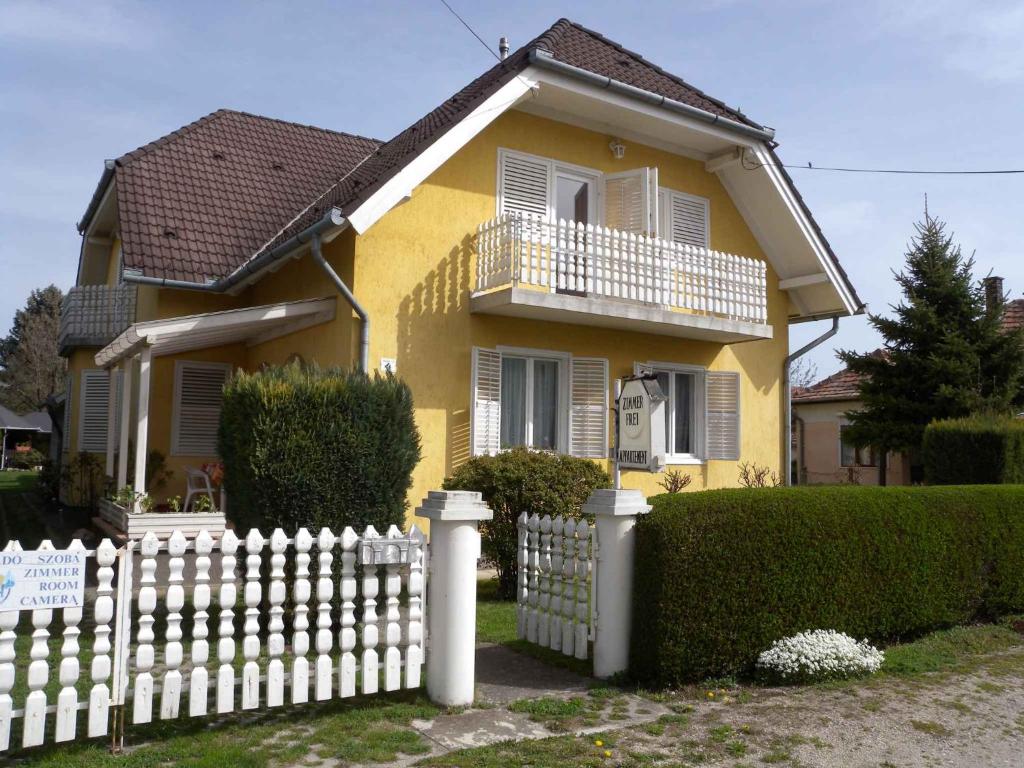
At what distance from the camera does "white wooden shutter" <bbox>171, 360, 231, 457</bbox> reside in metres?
15.0

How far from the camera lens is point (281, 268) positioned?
13.4 m

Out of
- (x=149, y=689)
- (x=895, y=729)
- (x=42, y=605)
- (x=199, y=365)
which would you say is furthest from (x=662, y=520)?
(x=199, y=365)

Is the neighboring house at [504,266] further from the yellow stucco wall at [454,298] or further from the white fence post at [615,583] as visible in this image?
the white fence post at [615,583]

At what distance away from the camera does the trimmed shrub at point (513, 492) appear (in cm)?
942

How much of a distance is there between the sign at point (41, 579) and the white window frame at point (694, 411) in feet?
34.6

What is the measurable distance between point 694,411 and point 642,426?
6720 mm

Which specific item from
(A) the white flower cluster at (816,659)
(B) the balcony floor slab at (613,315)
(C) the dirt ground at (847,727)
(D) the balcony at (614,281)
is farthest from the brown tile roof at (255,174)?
(C) the dirt ground at (847,727)

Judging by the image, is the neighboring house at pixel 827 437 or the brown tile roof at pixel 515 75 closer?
the brown tile roof at pixel 515 75

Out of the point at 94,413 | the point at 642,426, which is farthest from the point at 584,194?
the point at 94,413

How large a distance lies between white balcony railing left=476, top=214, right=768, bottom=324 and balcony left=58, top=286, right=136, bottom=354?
865 centimetres

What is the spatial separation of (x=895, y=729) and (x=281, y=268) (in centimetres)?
1063

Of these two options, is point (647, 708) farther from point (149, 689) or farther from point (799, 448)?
point (799, 448)

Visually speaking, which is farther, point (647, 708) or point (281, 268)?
point (281, 268)

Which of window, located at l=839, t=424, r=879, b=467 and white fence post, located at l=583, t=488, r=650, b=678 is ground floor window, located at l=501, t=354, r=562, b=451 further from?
window, located at l=839, t=424, r=879, b=467
